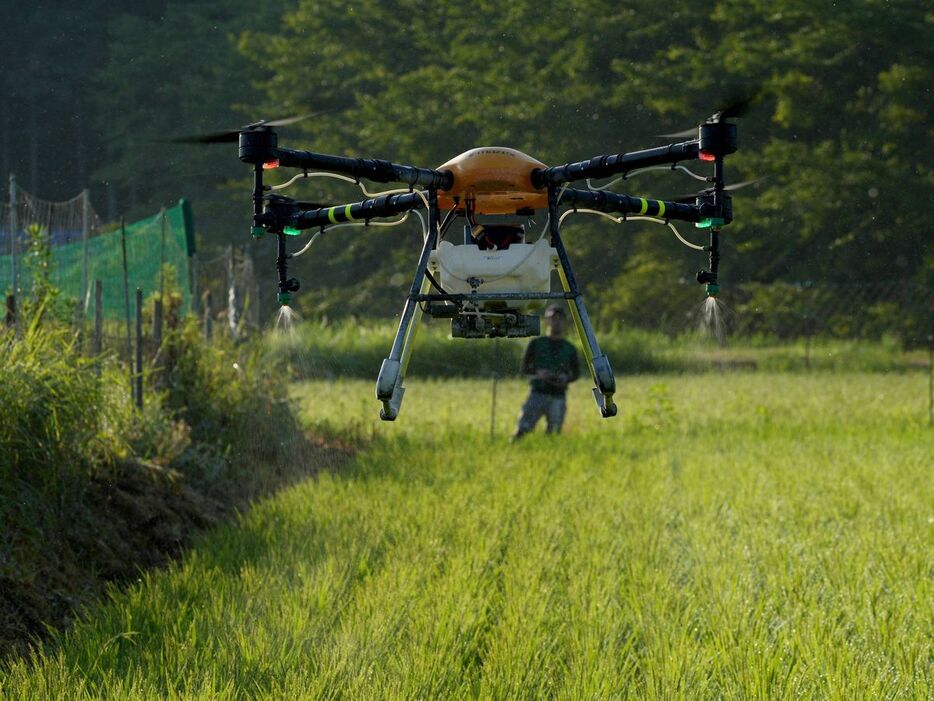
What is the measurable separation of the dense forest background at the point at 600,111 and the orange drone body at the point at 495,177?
2006 centimetres

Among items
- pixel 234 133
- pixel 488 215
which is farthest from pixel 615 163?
pixel 234 133

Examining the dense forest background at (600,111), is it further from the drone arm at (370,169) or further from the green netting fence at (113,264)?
the drone arm at (370,169)

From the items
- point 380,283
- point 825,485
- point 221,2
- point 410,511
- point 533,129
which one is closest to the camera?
point 410,511

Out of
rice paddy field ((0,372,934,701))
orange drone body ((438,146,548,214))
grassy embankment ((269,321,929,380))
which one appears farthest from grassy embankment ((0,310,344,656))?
grassy embankment ((269,321,929,380))

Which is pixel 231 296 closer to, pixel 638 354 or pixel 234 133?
pixel 234 133

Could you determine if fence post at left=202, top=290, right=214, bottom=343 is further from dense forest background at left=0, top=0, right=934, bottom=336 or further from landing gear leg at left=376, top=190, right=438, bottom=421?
landing gear leg at left=376, top=190, right=438, bottom=421

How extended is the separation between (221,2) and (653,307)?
31.5 m

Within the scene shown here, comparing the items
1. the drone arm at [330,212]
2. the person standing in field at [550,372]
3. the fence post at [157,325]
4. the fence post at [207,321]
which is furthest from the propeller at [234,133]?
the fence post at [207,321]

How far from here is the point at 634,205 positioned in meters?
3.73

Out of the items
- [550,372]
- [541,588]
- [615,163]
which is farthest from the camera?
[550,372]

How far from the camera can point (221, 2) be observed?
6103 centimetres

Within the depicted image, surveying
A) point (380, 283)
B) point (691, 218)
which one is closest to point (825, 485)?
point (691, 218)

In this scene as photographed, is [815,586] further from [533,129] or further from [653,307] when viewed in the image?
[653,307]

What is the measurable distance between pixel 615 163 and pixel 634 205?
28 cm
